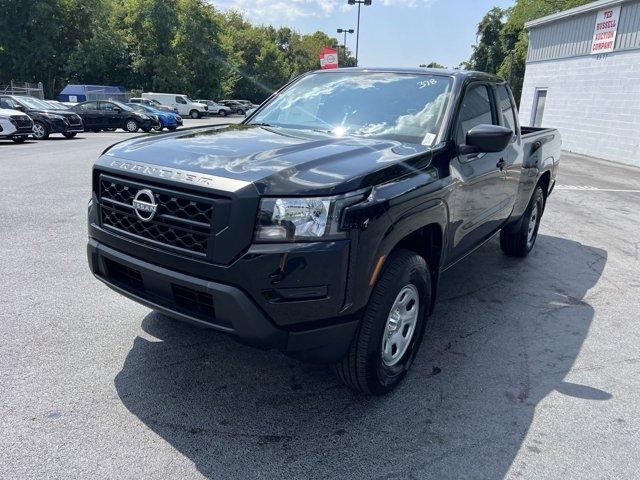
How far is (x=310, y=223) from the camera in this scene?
2.48 m

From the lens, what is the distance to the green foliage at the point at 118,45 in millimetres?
40812

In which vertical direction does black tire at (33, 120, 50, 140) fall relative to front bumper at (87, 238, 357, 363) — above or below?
below

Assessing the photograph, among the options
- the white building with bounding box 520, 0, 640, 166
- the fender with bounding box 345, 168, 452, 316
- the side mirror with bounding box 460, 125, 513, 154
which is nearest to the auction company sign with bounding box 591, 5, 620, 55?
the white building with bounding box 520, 0, 640, 166

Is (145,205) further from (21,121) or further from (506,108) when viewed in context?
(21,121)

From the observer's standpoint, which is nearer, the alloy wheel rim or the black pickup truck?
the black pickup truck

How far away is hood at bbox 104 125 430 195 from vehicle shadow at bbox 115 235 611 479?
4.17 ft

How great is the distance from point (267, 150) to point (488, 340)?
2241 mm

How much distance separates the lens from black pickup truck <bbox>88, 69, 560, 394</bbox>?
8.11 feet

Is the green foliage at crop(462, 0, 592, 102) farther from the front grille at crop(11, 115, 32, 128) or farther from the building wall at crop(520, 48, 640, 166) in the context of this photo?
the front grille at crop(11, 115, 32, 128)

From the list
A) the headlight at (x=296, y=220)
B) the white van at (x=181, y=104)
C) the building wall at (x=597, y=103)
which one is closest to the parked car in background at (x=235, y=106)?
the white van at (x=181, y=104)

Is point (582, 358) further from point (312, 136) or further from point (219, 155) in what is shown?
point (219, 155)

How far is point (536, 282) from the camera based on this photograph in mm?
5336

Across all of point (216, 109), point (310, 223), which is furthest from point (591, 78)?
point (216, 109)

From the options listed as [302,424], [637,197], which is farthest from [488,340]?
[637,197]
